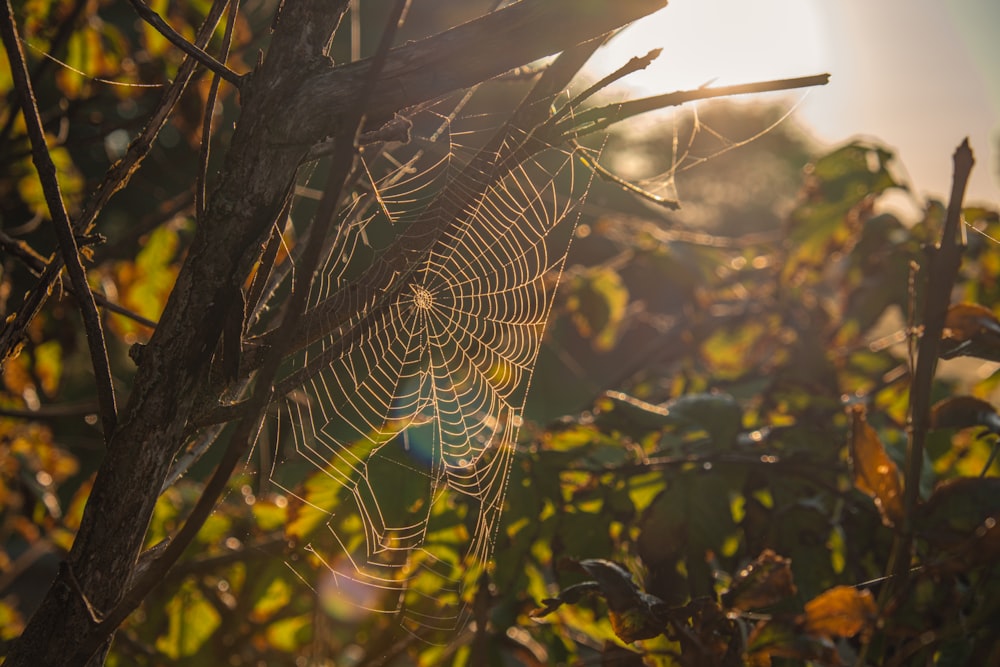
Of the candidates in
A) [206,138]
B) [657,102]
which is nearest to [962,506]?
[657,102]

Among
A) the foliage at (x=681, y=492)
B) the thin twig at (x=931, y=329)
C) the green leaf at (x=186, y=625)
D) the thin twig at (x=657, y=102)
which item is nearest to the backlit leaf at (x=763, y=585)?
the foliage at (x=681, y=492)

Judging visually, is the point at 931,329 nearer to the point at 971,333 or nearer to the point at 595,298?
the point at 971,333

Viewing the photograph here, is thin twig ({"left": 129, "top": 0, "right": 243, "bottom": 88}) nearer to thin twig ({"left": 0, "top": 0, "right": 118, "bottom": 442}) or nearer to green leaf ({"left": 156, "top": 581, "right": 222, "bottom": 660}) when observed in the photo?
thin twig ({"left": 0, "top": 0, "right": 118, "bottom": 442})

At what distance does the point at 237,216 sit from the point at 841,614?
0.68m

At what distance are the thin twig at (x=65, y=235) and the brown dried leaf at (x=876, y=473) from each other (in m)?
0.86

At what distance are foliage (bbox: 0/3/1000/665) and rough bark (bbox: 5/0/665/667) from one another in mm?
69

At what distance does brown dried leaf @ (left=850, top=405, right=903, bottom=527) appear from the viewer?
91 cm


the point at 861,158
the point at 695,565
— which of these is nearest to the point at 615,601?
the point at 695,565

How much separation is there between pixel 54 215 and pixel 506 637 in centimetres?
106

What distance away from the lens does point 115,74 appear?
2.27 metres

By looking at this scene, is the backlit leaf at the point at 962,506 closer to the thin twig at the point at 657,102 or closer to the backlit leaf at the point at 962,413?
the backlit leaf at the point at 962,413

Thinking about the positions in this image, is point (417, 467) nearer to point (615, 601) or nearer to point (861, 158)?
point (615, 601)

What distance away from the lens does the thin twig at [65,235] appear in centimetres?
74

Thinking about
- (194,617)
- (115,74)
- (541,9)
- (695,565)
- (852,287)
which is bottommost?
(194,617)
